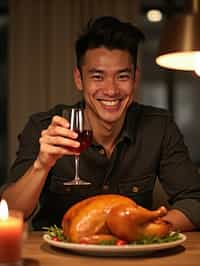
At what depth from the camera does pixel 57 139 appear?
5.96 feet

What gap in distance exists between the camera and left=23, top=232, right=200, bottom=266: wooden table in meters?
1.47

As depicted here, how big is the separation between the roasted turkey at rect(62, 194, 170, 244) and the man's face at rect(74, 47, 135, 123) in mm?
879

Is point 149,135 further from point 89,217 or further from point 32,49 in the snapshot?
point 32,49

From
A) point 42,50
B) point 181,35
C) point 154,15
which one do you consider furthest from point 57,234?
point 154,15

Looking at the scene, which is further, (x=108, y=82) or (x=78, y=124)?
(x=108, y=82)

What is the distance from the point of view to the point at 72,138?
1803mm

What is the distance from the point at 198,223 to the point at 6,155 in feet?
11.3

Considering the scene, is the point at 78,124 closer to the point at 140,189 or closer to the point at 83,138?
the point at 83,138

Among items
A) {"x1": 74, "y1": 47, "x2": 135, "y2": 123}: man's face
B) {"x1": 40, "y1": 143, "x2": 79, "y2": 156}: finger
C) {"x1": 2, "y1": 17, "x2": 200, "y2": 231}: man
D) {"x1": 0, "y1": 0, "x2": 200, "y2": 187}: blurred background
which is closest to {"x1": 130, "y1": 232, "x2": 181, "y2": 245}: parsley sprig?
{"x1": 40, "y1": 143, "x2": 79, "y2": 156}: finger

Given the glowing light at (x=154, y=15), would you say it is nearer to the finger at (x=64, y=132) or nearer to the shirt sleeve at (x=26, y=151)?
the shirt sleeve at (x=26, y=151)

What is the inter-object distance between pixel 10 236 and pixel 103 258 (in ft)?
0.91

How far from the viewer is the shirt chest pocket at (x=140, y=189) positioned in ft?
7.95

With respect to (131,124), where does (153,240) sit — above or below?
below

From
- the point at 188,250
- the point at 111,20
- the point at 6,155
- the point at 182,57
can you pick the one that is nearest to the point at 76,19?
the point at 6,155
